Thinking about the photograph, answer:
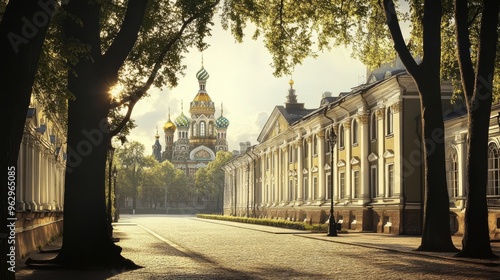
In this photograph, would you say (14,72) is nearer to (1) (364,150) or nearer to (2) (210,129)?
(1) (364,150)

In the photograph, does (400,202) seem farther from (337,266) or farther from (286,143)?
(286,143)

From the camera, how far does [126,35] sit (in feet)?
59.6

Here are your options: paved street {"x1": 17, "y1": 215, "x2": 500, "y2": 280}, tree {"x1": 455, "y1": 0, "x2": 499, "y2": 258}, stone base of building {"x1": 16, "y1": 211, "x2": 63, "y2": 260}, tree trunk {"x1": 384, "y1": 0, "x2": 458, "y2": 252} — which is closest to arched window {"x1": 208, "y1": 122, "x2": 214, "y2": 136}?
stone base of building {"x1": 16, "y1": 211, "x2": 63, "y2": 260}

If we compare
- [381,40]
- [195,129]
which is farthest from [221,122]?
[381,40]

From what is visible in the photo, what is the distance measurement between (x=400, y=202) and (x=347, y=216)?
793 cm

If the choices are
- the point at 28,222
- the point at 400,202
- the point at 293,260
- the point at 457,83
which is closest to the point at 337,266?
the point at 293,260

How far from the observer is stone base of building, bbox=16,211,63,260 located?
20578 mm

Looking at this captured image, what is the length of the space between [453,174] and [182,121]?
15703 centimetres

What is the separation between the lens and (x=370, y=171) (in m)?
45.1

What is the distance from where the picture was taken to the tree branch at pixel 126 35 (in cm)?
1812

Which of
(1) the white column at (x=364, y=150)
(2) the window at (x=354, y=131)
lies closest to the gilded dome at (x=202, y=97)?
(2) the window at (x=354, y=131)

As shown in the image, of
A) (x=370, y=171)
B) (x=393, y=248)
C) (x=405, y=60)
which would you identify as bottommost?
(x=393, y=248)

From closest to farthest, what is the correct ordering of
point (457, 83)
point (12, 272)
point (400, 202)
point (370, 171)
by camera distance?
1. point (12, 272)
2. point (457, 83)
3. point (400, 202)
4. point (370, 171)

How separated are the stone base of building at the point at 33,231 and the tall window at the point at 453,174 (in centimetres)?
1861
